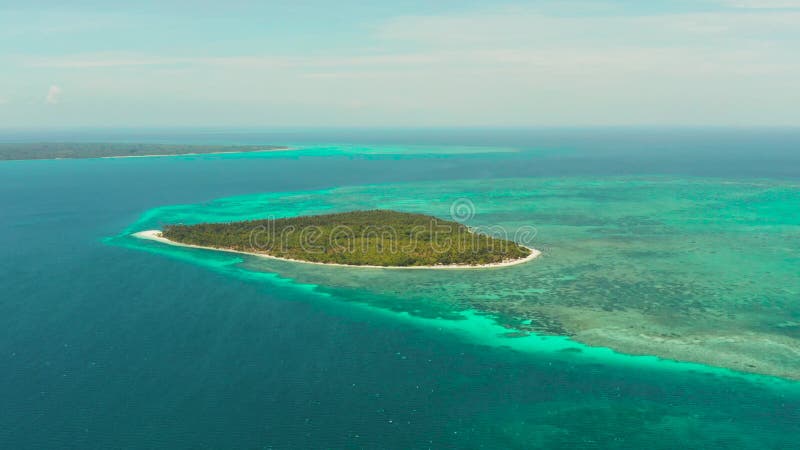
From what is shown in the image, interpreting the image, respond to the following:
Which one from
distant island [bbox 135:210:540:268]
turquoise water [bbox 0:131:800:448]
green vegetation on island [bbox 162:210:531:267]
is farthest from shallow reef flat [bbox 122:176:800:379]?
green vegetation on island [bbox 162:210:531:267]

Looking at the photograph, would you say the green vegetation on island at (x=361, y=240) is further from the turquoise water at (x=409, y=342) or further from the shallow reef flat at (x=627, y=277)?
the turquoise water at (x=409, y=342)

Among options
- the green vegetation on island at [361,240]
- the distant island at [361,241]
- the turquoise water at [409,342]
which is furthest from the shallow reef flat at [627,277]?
the green vegetation on island at [361,240]

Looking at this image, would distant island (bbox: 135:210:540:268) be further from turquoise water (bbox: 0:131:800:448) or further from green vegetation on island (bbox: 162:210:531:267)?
turquoise water (bbox: 0:131:800:448)

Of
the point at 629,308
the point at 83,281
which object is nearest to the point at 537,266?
the point at 629,308

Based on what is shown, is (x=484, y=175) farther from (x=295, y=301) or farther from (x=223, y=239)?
(x=295, y=301)

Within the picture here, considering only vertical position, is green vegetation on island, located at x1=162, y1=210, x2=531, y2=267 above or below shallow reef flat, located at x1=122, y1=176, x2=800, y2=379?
above

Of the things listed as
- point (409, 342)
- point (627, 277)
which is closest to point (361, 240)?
point (409, 342)
